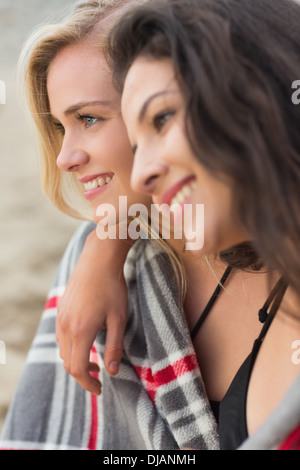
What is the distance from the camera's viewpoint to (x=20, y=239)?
212cm

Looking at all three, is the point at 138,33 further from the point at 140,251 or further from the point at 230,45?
the point at 140,251

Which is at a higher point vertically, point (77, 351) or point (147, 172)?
point (147, 172)

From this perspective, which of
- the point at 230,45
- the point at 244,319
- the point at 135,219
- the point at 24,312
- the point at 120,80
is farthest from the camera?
the point at 24,312

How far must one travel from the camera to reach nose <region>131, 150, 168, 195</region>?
72 cm

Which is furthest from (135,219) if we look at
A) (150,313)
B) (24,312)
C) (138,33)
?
(24,312)

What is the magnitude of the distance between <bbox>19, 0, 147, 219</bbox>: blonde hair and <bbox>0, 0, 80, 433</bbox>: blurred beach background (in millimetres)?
68

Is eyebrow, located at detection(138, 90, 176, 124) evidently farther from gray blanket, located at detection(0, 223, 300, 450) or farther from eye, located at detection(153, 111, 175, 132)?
gray blanket, located at detection(0, 223, 300, 450)

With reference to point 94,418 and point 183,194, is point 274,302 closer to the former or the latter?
point 183,194

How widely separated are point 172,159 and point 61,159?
40 centimetres

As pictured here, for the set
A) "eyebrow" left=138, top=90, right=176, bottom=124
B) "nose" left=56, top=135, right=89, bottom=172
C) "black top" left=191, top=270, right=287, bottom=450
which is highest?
"eyebrow" left=138, top=90, right=176, bottom=124

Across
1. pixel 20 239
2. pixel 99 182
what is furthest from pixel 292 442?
pixel 20 239

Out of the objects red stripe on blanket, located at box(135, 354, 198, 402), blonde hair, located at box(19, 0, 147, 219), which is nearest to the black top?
red stripe on blanket, located at box(135, 354, 198, 402)

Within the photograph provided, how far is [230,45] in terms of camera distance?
2.21ft

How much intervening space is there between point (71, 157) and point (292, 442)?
596 mm
